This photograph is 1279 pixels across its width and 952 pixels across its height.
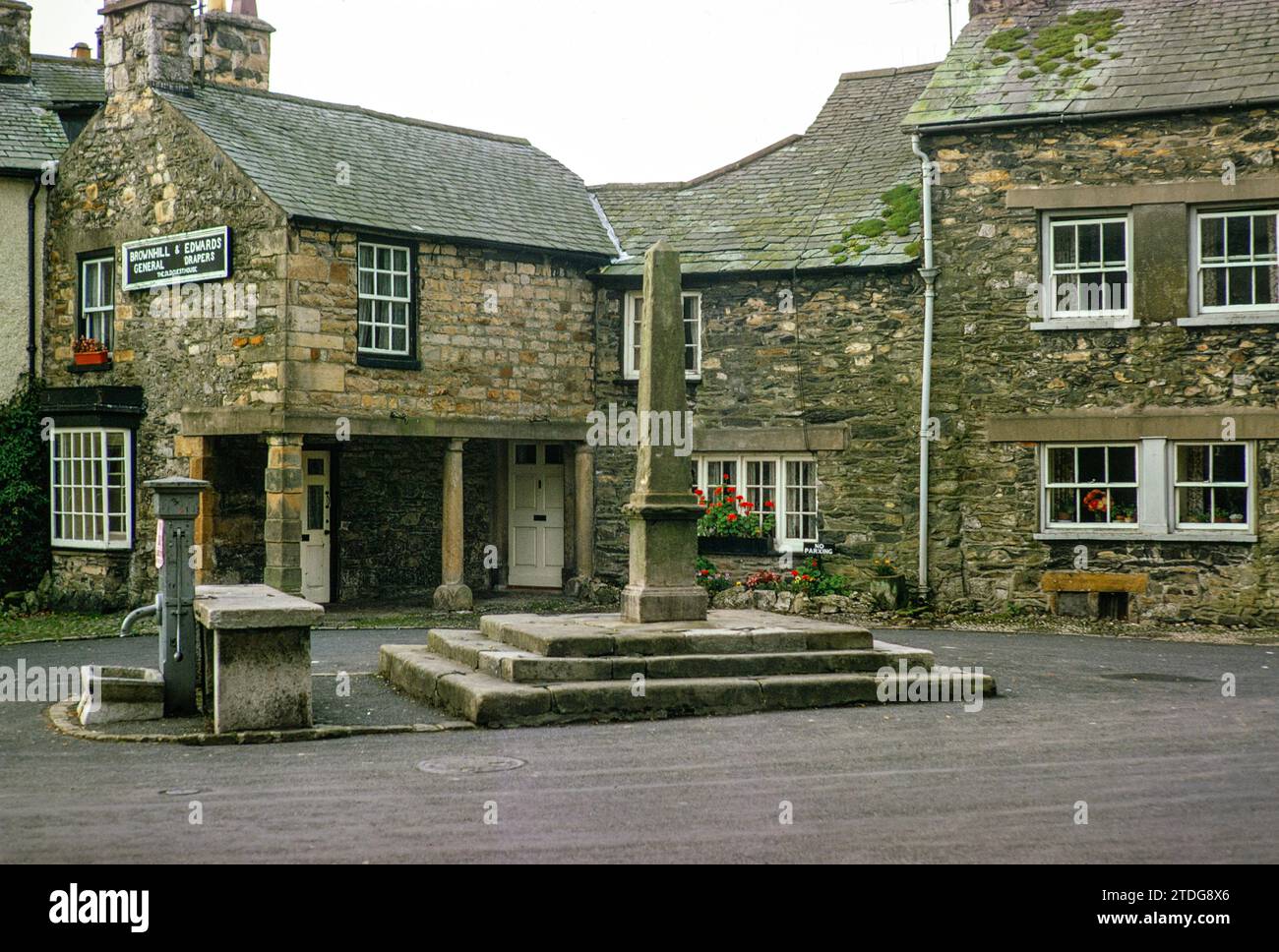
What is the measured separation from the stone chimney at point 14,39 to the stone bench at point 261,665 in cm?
1686

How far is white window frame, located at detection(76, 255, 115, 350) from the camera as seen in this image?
69.1 ft

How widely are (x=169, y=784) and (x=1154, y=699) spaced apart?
292 inches

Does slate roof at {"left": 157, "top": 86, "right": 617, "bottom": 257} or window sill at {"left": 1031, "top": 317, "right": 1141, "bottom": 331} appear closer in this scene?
window sill at {"left": 1031, "top": 317, "right": 1141, "bottom": 331}

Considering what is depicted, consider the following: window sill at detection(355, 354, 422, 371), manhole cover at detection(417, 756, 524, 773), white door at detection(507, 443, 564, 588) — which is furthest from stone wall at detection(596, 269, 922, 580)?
manhole cover at detection(417, 756, 524, 773)

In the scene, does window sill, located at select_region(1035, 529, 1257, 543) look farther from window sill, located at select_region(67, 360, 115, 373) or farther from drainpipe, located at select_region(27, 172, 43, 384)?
drainpipe, located at select_region(27, 172, 43, 384)

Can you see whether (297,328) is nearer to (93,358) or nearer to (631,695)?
(93,358)

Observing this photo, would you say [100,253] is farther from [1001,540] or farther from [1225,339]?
[1225,339]

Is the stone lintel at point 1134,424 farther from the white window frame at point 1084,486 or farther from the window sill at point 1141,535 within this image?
the window sill at point 1141,535

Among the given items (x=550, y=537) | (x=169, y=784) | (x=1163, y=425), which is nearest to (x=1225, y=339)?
(x=1163, y=425)

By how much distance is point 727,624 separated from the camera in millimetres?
12141

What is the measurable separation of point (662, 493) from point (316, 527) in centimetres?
1025

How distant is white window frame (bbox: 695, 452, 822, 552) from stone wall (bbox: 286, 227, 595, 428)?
211 centimetres

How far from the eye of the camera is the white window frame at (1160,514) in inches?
672
